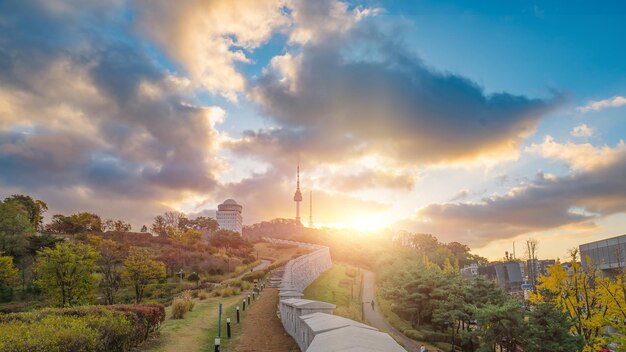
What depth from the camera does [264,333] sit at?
619 inches

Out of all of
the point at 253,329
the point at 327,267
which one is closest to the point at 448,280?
the point at 253,329

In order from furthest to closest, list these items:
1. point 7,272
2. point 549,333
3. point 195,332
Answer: point 7,272 < point 549,333 < point 195,332

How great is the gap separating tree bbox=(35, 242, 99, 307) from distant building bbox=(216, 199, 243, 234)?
136896mm

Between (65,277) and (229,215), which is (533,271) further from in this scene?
(229,215)

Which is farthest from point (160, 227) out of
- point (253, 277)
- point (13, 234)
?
point (253, 277)

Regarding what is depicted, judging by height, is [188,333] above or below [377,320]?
above

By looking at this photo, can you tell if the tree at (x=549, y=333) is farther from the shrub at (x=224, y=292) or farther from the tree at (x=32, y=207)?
the tree at (x=32, y=207)

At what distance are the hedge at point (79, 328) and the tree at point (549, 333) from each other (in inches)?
634

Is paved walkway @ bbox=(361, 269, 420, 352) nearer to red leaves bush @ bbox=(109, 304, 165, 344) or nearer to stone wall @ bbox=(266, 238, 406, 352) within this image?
stone wall @ bbox=(266, 238, 406, 352)

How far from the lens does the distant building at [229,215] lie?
163000mm

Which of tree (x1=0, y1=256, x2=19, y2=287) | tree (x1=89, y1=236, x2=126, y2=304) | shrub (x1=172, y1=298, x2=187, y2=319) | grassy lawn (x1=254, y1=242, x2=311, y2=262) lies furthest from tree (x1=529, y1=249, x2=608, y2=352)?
grassy lawn (x1=254, y1=242, x2=311, y2=262)

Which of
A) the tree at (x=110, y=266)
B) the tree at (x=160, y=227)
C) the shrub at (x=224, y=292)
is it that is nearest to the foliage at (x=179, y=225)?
the tree at (x=160, y=227)

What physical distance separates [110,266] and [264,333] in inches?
775

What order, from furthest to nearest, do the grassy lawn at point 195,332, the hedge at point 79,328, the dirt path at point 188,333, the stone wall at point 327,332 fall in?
the grassy lawn at point 195,332 → the dirt path at point 188,333 → the hedge at point 79,328 → the stone wall at point 327,332
